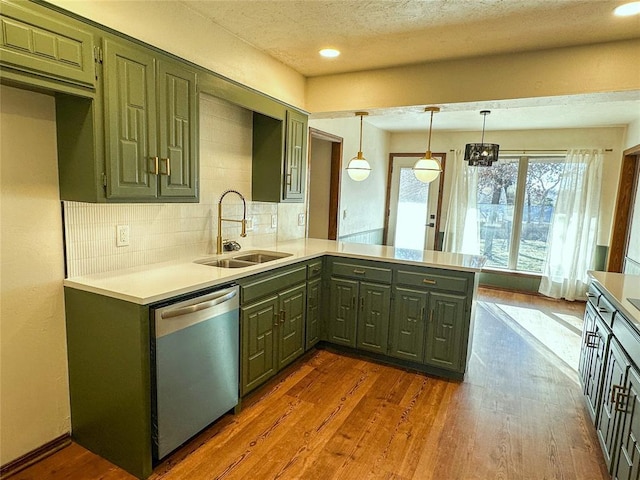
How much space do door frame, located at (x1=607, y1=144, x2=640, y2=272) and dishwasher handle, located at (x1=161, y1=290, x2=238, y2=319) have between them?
5.10 metres

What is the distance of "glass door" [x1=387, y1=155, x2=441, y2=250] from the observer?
20.8 ft

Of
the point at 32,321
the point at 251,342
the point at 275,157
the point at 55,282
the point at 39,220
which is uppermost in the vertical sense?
the point at 275,157

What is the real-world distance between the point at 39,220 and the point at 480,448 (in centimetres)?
260

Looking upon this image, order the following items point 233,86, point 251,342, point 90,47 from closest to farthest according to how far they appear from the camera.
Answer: point 90,47, point 251,342, point 233,86

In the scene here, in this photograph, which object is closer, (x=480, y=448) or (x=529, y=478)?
(x=529, y=478)

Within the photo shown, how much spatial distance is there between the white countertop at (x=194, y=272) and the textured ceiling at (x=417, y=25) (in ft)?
5.05

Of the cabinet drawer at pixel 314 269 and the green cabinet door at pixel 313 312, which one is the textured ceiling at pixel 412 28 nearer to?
the cabinet drawer at pixel 314 269

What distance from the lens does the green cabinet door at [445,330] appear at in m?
2.85

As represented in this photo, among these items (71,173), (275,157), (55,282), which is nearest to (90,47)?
(71,173)

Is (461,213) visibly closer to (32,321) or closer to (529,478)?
(529,478)

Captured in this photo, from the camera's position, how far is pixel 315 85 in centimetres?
351

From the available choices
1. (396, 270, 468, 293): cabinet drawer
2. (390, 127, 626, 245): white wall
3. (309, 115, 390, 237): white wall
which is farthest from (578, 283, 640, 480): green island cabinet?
(390, 127, 626, 245): white wall

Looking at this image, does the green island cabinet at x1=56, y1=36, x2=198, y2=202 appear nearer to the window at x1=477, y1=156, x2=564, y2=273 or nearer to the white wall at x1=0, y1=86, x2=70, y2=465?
the white wall at x1=0, y1=86, x2=70, y2=465

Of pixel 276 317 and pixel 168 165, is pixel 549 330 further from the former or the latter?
pixel 168 165
